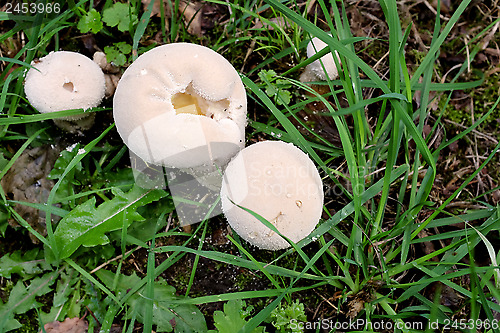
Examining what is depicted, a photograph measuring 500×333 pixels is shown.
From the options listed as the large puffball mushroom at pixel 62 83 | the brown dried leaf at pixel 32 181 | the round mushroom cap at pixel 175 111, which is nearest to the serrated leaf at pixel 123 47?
the large puffball mushroom at pixel 62 83

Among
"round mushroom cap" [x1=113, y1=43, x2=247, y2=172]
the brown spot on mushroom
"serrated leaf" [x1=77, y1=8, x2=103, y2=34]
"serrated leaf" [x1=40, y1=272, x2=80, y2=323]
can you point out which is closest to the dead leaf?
"serrated leaf" [x1=40, y1=272, x2=80, y2=323]

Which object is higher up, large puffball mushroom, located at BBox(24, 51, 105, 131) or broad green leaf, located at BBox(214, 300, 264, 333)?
large puffball mushroom, located at BBox(24, 51, 105, 131)

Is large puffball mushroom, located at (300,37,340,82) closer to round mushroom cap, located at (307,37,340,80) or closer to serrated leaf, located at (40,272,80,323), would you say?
round mushroom cap, located at (307,37,340,80)

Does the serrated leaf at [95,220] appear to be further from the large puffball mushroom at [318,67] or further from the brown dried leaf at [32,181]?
the large puffball mushroom at [318,67]

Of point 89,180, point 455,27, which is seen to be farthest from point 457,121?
point 89,180

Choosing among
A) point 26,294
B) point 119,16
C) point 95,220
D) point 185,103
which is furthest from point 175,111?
point 26,294

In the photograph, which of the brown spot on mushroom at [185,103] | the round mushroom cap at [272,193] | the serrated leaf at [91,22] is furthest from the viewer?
the serrated leaf at [91,22]
